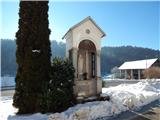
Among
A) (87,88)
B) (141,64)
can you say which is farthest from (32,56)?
(141,64)

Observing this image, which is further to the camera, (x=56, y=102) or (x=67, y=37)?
(x=67, y=37)

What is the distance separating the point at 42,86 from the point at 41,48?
199cm

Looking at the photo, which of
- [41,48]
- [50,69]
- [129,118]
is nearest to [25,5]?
[41,48]

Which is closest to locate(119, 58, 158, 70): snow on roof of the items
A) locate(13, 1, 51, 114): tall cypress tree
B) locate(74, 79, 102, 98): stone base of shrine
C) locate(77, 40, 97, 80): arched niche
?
locate(77, 40, 97, 80): arched niche

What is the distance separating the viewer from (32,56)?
12.9 m

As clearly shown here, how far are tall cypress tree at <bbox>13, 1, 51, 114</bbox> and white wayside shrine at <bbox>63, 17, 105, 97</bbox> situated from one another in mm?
2173

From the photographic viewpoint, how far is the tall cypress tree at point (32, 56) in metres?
12.8

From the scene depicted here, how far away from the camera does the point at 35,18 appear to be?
13234mm

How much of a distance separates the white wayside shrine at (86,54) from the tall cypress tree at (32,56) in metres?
2.17

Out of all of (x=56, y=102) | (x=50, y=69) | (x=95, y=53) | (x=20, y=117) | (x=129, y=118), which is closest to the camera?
(x=129, y=118)

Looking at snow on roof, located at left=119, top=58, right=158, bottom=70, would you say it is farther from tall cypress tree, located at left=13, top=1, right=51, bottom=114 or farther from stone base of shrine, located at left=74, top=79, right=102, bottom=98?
tall cypress tree, located at left=13, top=1, right=51, bottom=114

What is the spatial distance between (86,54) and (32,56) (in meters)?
4.84

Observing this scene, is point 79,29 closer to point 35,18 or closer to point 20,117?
point 35,18

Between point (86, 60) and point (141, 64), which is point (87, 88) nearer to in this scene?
point (86, 60)
